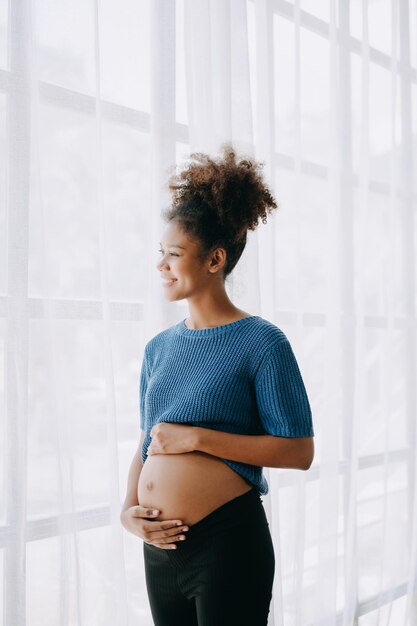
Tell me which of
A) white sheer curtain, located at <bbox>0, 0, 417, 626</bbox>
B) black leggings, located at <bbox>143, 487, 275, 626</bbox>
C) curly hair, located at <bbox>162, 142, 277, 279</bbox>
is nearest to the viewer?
black leggings, located at <bbox>143, 487, 275, 626</bbox>

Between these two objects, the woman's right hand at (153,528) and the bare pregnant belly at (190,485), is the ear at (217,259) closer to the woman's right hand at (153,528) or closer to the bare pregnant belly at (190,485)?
the bare pregnant belly at (190,485)

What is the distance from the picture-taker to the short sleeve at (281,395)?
3.73 ft

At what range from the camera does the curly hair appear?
1214mm

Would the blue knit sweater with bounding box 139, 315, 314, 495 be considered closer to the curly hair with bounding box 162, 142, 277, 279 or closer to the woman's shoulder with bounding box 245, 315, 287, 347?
the woman's shoulder with bounding box 245, 315, 287, 347

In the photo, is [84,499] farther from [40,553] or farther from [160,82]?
[160,82]

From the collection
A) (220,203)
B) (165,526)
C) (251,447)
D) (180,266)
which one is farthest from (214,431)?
(220,203)

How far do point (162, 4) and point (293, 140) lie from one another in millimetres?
544

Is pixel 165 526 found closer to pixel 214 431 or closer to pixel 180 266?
pixel 214 431

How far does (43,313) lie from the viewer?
1.34m

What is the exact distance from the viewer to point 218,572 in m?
1.11

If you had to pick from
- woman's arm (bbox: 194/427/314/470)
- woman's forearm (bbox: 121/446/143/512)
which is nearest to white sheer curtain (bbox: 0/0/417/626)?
woman's forearm (bbox: 121/446/143/512)

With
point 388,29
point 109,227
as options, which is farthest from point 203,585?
point 388,29

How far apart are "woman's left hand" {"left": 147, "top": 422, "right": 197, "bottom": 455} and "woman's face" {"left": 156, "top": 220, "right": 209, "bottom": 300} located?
0.75 feet

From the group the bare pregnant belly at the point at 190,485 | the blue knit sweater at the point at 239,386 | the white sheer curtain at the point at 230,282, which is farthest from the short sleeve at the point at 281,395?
the white sheer curtain at the point at 230,282
